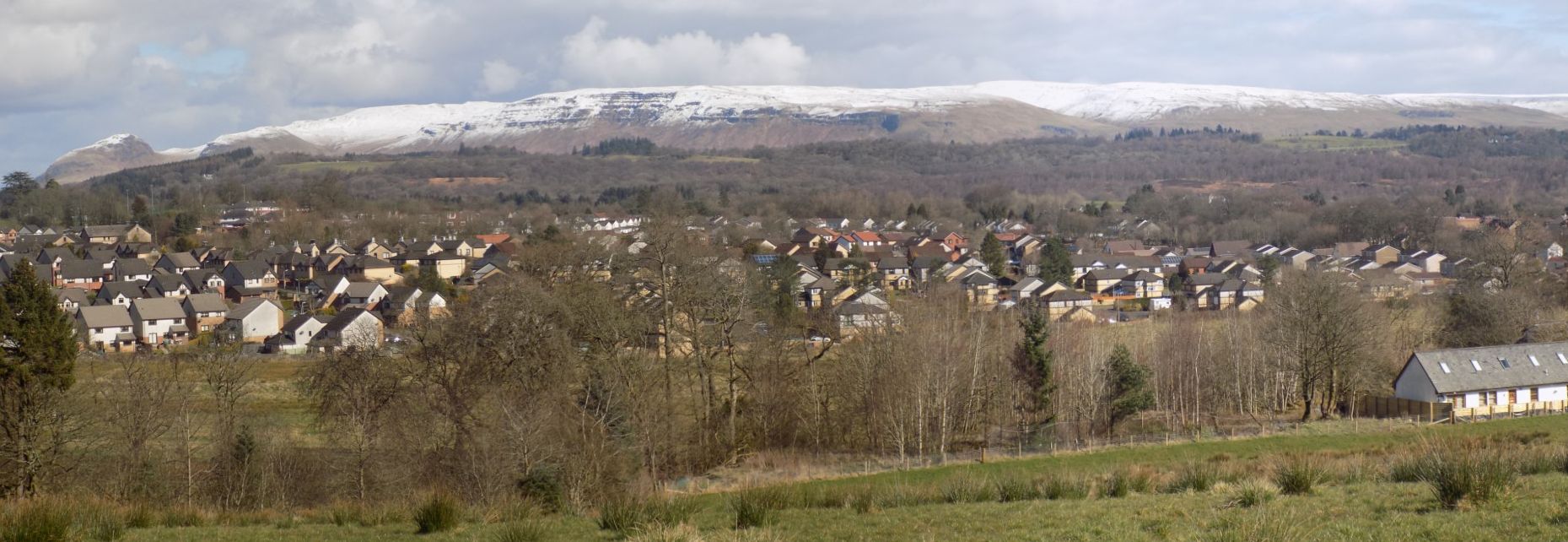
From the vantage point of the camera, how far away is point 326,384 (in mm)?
24203

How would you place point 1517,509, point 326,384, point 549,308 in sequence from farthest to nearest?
point 549,308
point 326,384
point 1517,509

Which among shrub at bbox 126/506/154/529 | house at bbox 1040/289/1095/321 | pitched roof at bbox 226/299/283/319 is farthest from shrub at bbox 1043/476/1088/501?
pitched roof at bbox 226/299/283/319

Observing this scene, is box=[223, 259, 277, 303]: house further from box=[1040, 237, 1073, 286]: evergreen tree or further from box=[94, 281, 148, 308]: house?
box=[1040, 237, 1073, 286]: evergreen tree

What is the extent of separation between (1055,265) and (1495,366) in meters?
33.9

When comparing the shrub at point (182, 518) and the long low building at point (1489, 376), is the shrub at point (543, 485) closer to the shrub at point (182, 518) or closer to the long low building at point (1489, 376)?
the shrub at point (182, 518)

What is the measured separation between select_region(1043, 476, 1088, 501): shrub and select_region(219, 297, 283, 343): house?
160 feet

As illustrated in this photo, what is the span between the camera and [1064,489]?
1374cm

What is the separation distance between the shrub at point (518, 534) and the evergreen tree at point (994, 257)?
58.4m

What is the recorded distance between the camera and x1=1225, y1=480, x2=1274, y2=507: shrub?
1138cm

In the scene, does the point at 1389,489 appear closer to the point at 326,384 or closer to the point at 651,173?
the point at 326,384

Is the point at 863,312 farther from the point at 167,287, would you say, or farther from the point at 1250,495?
the point at 167,287

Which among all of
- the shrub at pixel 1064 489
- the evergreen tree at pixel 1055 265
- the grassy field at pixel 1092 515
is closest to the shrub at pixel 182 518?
the grassy field at pixel 1092 515

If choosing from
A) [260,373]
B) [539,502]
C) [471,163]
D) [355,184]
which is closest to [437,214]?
[355,184]

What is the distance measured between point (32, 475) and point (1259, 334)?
109 ft
